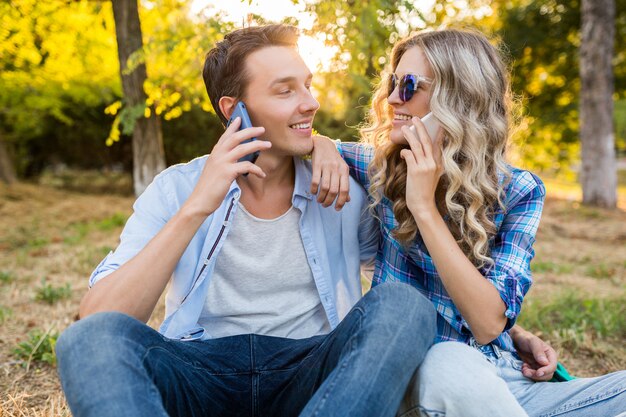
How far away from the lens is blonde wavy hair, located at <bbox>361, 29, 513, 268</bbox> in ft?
7.93

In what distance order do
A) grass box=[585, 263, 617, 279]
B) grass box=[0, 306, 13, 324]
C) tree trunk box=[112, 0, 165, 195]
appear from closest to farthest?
1. grass box=[0, 306, 13, 324]
2. grass box=[585, 263, 617, 279]
3. tree trunk box=[112, 0, 165, 195]

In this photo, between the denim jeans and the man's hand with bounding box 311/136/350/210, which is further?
the man's hand with bounding box 311/136/350/210

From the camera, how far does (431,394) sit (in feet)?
6.42

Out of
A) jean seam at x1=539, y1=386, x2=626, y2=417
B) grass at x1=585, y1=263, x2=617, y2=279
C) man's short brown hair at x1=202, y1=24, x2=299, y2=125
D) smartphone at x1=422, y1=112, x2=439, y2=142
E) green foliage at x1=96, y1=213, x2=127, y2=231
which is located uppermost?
man's short brown hair at x1=202, y1=24, x2=299, y2=125

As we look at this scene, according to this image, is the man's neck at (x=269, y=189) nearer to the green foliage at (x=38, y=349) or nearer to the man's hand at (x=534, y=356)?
the man's hand at (x=534, y=356)

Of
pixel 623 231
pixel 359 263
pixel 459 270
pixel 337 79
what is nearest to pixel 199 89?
pixel 337 79

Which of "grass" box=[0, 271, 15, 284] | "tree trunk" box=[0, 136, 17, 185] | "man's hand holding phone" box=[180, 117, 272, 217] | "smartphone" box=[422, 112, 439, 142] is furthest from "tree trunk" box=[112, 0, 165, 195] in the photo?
"tree trunk" box=[0, 136, 17, 185]

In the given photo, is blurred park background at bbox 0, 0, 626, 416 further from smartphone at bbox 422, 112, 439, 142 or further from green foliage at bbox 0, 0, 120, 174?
smartphone at bbox 422, 112, 439, 142

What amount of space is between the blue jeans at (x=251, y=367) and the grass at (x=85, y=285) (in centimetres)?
86

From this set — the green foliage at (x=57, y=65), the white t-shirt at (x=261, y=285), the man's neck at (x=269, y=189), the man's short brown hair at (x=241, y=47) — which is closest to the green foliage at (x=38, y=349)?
the white t-shirt at (x=261, y=285)

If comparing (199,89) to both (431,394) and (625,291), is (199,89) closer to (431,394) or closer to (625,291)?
(625,291)

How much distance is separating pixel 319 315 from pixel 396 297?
0.73m

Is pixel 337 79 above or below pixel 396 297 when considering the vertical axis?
above

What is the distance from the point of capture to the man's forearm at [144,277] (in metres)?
2.15
